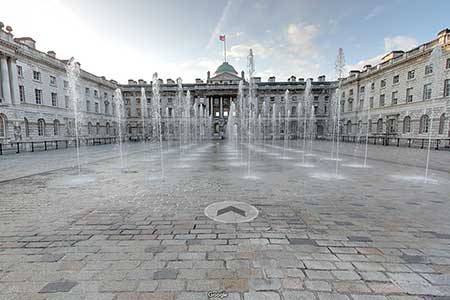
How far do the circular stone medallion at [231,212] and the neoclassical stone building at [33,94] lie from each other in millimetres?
33197

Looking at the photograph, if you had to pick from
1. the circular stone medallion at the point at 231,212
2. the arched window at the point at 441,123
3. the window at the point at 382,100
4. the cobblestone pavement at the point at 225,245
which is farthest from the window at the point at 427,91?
the circular stone medallion at the point at 231,212

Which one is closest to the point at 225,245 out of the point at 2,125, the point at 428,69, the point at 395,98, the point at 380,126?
the point at 2,125

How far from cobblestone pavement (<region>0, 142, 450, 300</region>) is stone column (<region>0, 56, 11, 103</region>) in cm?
2918

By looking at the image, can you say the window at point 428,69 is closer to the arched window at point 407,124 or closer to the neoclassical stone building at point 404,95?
the neoclassical stone building at point 404,95

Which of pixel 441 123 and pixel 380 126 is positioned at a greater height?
pixel 441 123

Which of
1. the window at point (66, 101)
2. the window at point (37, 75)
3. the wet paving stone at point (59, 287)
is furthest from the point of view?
the window at point (66, 101)

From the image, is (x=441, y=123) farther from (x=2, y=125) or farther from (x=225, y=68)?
(x=225, y=68)

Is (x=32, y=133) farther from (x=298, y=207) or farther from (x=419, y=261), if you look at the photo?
(x=419, y=261)

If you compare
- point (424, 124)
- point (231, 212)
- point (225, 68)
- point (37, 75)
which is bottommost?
point (231, 212)

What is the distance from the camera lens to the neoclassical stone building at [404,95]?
89.5ft

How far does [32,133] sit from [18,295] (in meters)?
37.2

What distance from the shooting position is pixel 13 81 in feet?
90.9

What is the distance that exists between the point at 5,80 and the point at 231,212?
35402 millimetres

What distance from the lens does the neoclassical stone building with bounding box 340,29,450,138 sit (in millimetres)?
27266
